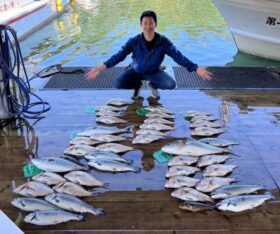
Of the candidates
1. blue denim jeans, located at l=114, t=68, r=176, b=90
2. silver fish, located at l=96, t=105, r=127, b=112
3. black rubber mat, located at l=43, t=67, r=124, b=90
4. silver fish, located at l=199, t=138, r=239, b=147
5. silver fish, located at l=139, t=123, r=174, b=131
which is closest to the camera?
silver fish, located at l=199, t=138, r=239, b=147

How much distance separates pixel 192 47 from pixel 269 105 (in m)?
5.23

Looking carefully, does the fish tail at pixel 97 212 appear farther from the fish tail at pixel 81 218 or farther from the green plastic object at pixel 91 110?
the green plastic object at pixel 91 110

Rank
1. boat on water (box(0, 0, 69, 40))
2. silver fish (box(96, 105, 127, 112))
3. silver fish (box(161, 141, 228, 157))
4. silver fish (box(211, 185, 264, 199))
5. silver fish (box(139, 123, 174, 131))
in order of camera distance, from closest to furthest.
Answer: silver fish (box(211, 185, 264, 199)) → silver fish (box(161, 141, 228, 157)) → silver fish (box(139, 123, 174, 131)) → silver fish (box(96, 105, 127, 112)) → boat on water (box(0, 0, 69, 40))

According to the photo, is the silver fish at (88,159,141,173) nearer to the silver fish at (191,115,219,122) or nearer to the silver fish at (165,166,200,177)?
the silver fish at (165,166,200,177)

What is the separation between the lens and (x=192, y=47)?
883 centimetres

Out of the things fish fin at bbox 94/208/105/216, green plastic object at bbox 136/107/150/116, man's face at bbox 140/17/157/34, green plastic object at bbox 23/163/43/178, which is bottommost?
green plastic object at bbox 136/107/150/116

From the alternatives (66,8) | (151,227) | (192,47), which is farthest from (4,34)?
(66,8)

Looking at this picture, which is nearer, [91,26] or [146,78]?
[146,78]

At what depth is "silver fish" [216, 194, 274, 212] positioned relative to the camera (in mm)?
2090

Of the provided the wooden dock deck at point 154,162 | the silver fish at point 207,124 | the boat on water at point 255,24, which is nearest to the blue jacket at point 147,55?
the wooden dock deck at point 154,162

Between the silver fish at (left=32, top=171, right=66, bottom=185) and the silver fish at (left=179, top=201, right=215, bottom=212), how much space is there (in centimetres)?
77

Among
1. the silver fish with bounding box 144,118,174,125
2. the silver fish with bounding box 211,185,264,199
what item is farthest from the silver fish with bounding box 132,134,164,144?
the silver fish with bounding box 211,185,264,199

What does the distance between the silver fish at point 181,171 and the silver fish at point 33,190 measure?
2.47 feet

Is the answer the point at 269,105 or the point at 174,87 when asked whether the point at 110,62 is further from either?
→ the point at 269,105
